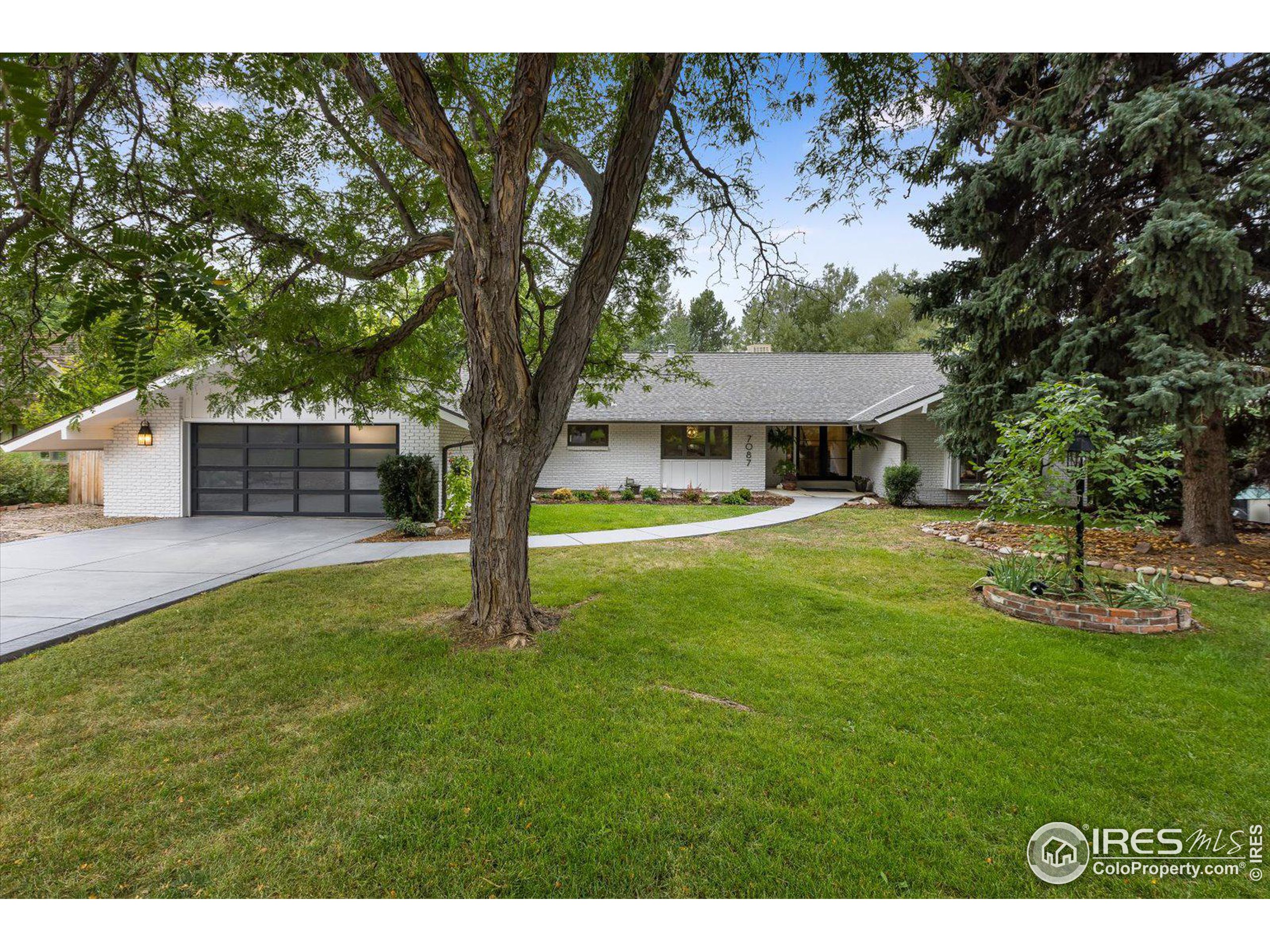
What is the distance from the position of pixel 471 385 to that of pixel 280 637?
2.86 metres

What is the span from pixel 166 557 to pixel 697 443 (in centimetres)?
1237

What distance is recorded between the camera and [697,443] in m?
16.2

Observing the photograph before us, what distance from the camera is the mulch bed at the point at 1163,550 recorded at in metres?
6.74

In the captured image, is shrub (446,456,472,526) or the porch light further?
shrub (446,456,472,526)

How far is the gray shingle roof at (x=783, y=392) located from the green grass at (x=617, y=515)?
8.95 ft

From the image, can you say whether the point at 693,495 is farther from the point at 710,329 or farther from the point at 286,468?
the point at 710,329

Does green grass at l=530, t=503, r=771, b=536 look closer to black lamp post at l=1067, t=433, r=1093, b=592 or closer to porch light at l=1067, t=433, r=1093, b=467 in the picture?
black lamp post at l=1067, t=433, r=1093, b=592

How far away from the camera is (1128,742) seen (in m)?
3.01

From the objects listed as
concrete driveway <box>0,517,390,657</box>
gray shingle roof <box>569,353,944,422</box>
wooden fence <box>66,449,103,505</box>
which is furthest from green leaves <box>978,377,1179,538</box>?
wooden fence <box>66,449,103,505</box>

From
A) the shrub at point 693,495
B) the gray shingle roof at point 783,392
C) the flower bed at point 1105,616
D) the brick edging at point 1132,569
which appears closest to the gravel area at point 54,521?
the gray shingle roof at point 783,392

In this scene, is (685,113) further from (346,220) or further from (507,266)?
(346,220)

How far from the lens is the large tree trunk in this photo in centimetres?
782

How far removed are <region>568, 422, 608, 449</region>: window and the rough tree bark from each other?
445 inches

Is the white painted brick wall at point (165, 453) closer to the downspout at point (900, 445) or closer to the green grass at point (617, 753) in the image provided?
the green grass at point (617, 753)
